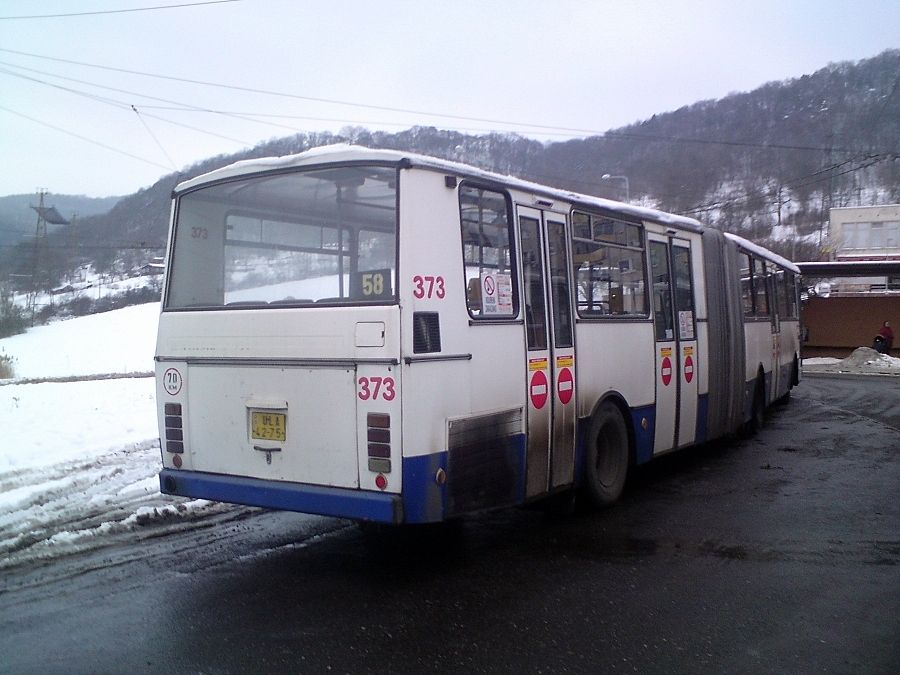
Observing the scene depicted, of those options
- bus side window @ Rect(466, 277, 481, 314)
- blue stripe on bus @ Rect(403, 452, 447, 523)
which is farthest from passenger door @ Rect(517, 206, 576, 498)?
blue stripe on bus @ Rect(403, 452, 447, 523)

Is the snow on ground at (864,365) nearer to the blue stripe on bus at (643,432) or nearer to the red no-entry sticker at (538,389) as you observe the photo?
the blue stripe on bus at (643,432)

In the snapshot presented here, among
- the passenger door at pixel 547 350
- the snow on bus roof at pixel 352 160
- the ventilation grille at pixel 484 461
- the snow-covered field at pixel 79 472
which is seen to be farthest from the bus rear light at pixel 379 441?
the snow-covered field at pixel 79 472

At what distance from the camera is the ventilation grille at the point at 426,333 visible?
5020 millimetres

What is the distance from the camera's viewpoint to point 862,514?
7234 millimetres

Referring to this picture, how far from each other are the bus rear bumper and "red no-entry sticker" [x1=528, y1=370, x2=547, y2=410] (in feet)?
5.23

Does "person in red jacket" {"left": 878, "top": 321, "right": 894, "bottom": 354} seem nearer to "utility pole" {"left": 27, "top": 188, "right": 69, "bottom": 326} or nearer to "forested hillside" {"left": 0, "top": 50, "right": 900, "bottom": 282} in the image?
A: "forested hillside" {"left": 0, "top": 50, "right": 900, "bottom": 282}

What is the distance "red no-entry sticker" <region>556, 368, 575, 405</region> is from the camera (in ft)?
21.2

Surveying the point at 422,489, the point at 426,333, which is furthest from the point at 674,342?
the point at 422,489

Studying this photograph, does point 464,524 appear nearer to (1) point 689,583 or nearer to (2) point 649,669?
(1) point 689,583

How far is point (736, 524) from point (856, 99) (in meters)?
48.1

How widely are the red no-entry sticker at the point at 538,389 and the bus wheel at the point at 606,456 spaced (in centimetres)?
95

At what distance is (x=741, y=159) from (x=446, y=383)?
49.0m

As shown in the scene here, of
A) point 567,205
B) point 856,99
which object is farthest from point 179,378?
point 856,99

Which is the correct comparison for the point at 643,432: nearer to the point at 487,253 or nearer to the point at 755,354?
the point at 487,253
